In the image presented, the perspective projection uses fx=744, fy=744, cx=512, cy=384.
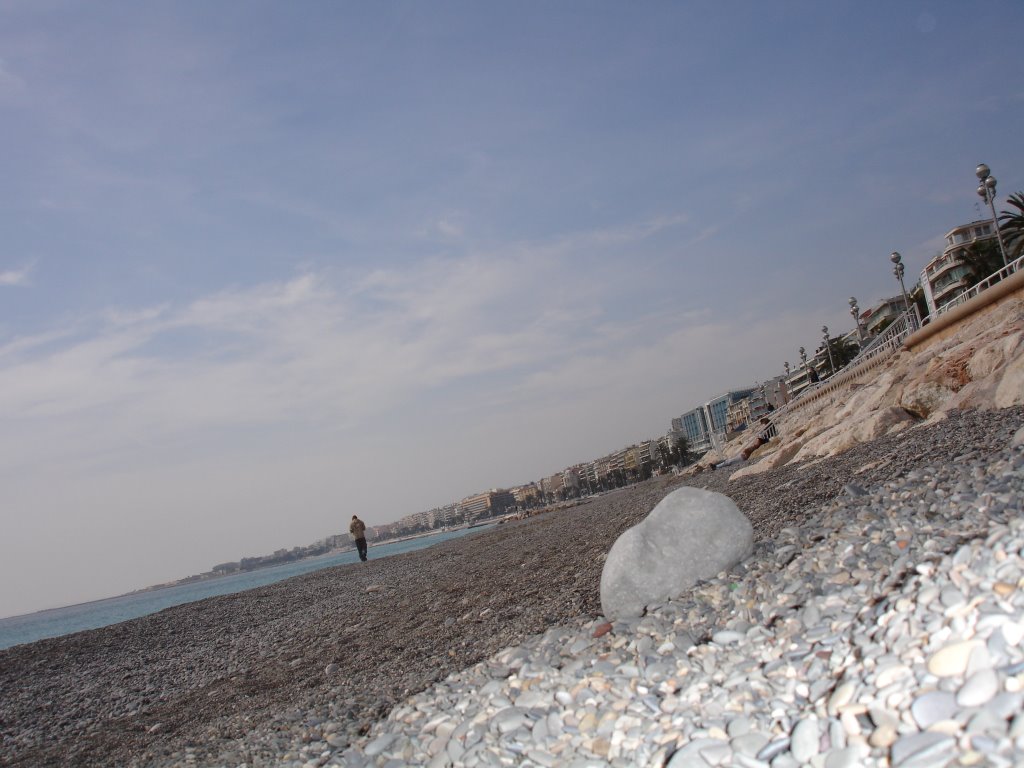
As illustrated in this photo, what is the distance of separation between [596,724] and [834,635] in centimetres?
164

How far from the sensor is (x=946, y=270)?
3529 inches

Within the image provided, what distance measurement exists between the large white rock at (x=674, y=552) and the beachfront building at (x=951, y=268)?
8047 cm

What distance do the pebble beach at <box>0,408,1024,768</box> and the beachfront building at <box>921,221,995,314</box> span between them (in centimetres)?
7969

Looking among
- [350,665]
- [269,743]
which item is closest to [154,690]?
[350,665]

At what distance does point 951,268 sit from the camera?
88312mm

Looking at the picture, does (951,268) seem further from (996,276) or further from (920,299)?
(996,276)

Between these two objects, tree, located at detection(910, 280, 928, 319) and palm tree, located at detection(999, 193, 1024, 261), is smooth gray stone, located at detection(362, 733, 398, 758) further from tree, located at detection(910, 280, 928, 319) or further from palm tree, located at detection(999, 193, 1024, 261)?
tree, located at detection(910, 280, 928, 319)

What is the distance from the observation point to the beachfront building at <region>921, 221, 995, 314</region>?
8388 centimetres

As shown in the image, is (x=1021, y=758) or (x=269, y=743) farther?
(x=269, y=743)

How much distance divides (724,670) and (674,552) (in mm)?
1937

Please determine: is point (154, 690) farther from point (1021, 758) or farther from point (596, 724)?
point (1021, 758)

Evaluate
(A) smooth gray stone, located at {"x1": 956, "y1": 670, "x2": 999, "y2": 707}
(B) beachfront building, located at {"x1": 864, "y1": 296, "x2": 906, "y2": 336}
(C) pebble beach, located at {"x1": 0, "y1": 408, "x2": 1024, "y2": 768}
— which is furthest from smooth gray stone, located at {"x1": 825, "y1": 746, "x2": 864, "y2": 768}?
(B) beachfront building, located at {"x1": 864, "y1": 296, "x2": 906, "y2": 336}

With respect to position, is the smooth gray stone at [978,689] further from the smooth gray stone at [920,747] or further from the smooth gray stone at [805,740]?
the smooth gray stone at [805,740]

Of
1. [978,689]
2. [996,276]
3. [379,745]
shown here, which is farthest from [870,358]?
[978,689]
